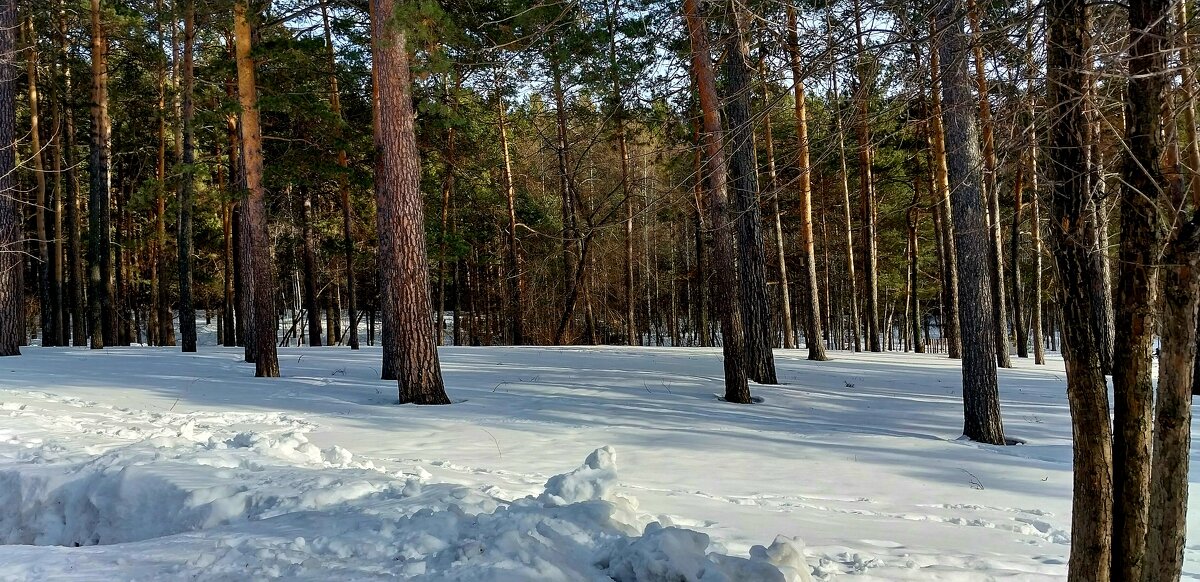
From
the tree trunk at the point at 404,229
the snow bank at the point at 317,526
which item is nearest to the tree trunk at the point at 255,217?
the tree trunk at the point at 404,229

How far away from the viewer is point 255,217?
Result: 41.5 feet

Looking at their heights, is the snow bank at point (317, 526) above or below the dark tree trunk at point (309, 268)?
below

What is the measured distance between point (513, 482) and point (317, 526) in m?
1.93

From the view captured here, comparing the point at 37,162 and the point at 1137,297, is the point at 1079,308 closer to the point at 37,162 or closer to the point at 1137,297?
the point at 1137,297

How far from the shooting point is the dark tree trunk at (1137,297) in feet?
9.31

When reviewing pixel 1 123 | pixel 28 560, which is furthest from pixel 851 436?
pixel 1 123

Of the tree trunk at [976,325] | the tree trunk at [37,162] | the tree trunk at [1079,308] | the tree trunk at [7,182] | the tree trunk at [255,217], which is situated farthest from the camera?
the tree trunk at [37,162]

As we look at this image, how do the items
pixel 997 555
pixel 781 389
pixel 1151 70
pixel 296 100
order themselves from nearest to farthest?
1. pixel 1151 70
2. pixel 997 555
3. pixel 781 389
4. pixel 296 100

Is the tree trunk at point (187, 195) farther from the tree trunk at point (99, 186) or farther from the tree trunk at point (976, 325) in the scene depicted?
the tree trunk at point (976, 325)

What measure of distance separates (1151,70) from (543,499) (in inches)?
136

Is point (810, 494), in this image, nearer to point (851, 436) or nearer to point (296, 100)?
point (851, 436)

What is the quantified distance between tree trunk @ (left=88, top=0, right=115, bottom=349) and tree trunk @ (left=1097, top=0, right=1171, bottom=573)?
2096 cm

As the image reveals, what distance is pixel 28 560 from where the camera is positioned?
12.3 feet

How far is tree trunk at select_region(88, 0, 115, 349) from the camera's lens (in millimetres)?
18641
